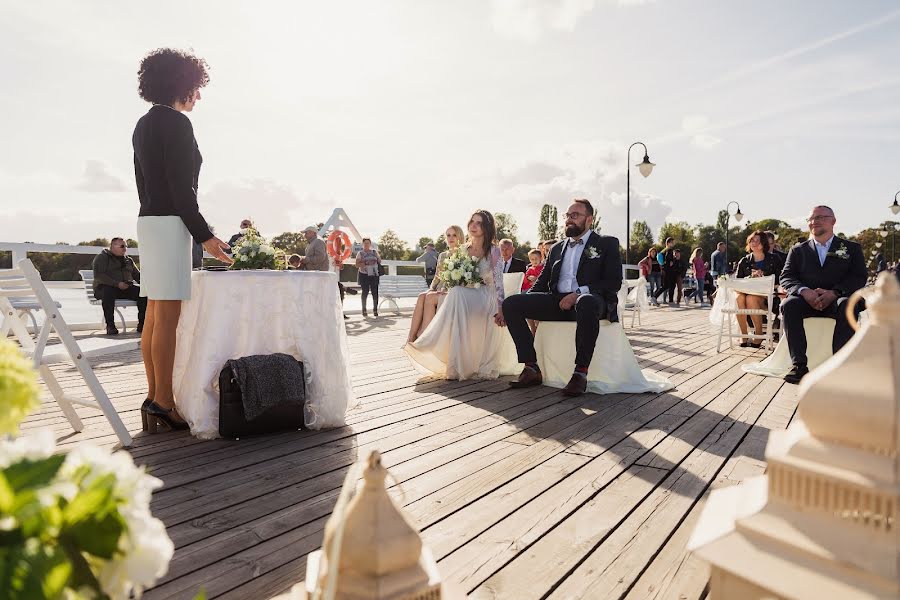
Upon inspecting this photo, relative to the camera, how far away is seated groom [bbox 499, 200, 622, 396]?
450cm

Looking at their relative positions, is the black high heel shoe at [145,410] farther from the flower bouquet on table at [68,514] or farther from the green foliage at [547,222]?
the green foliage at [547,222]

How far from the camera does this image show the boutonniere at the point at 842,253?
4.87 meters

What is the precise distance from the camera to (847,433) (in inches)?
31.6

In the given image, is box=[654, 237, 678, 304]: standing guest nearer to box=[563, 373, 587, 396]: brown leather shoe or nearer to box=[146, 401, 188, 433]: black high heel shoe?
box=[563, 373, 587, 396]: brown leather shoe

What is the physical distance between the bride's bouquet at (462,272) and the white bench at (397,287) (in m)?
8.09

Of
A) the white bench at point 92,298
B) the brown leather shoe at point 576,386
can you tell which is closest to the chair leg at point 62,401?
the brown leather shoe at point 576,386

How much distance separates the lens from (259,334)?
3320 millimetres

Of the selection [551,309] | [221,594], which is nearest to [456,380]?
[551,309]

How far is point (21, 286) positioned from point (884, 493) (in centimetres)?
353

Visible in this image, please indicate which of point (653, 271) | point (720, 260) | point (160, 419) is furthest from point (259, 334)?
point (653, 271)

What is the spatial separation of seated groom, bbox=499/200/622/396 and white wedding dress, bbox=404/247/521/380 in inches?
Result: 10.9

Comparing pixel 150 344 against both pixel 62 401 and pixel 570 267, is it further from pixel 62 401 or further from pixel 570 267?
pixel 570 267

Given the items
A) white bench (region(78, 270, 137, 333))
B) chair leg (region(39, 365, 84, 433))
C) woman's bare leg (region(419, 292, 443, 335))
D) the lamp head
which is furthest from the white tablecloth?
the lamp head

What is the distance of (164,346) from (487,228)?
10.2 ft
